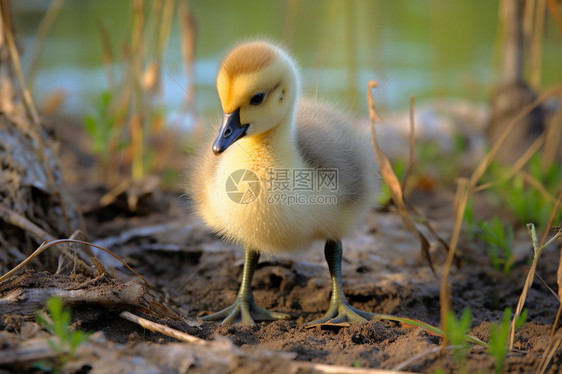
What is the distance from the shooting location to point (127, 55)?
4.42 m

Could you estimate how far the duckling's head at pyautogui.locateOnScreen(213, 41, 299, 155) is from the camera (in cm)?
253

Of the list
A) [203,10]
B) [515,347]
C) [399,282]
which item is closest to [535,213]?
[399,282]

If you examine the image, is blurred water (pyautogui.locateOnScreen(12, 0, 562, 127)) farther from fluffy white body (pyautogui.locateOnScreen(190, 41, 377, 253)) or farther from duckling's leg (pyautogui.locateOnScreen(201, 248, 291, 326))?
duckling's leg (pyautogui.locateOnScreen(201, 248, 291, 326))

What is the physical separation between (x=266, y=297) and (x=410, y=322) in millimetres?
887

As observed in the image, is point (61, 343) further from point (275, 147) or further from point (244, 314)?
point (275, 147)

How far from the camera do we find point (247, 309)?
2889 mm

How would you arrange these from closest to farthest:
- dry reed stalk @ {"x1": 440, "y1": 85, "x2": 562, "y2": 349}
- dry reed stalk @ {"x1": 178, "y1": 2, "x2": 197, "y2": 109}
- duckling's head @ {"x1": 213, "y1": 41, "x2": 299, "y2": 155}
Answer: dry reed stalk @ {"x1": 440, "y1": 85, "x2": 562, "y2": 349}, duckling's head @ {"x1": 213, "y1": 41, "x2": 299, "y2": 155}, dry reed stalk @ {"x1": 178, "y1": 2, "x2": 197, "y2": 109}

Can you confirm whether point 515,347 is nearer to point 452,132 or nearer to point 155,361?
point 155,361

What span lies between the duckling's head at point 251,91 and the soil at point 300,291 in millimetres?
845

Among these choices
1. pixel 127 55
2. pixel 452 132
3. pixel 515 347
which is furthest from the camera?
pixel 452 132

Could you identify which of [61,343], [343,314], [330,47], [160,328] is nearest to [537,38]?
[330,47]

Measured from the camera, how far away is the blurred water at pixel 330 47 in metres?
7.77

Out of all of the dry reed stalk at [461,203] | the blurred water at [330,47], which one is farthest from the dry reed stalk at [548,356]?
the blurred water at [330,47]
